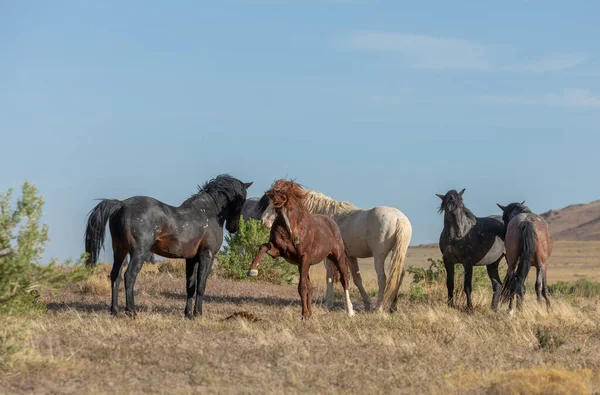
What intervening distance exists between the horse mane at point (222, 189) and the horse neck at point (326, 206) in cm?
273

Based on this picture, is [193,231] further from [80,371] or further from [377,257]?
[80,371]

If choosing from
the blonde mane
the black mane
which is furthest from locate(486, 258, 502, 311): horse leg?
the blonde mane

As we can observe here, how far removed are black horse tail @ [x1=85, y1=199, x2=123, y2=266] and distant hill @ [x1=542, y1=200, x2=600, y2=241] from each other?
277 ft

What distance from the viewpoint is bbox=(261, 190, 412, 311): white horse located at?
48.5ft

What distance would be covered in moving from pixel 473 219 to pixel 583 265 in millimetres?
41284

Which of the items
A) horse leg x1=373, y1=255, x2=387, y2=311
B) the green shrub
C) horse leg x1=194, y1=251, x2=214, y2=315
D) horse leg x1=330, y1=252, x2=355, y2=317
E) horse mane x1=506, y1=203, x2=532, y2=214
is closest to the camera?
the green shrub

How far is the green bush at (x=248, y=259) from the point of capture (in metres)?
19.6

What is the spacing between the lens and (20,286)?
8.71 m

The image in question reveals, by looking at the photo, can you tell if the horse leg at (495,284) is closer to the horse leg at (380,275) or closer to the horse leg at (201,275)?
the horse leg at (380,275)

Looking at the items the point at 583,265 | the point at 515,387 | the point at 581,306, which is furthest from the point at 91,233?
the point at 583,265

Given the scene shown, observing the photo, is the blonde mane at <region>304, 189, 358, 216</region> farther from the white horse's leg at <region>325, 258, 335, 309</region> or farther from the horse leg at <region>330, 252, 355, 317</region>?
the horse leg at <region>330, 252, 355, 317</region>

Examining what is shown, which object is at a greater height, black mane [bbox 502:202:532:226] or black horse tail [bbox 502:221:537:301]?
black mane [bbox 502:202:532:226]

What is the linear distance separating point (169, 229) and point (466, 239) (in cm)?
564

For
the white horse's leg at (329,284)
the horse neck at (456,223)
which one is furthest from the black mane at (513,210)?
the white horse's leg at (329,284)
